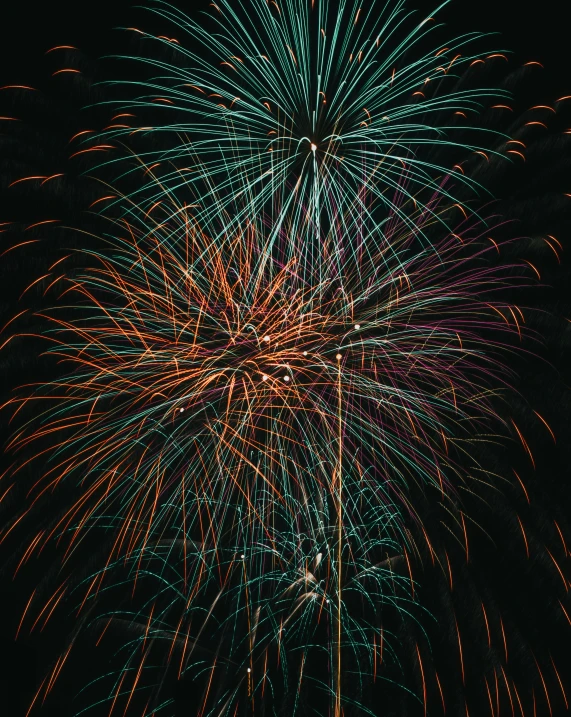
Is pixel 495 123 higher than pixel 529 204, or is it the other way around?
pixel 495 123

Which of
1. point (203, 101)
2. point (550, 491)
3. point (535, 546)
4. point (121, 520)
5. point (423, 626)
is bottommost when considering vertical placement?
point (423, 626)

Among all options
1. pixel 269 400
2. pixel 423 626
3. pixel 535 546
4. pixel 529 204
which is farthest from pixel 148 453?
pixel 529 204

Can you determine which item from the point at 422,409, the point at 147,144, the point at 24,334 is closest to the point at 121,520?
the point at 24,334

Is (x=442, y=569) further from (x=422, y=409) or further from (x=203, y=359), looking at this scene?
(x=203, y=359)

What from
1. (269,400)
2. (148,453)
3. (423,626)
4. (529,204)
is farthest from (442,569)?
(529,204)

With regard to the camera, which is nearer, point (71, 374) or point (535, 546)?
point (535, 546)

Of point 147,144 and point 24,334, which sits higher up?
point 147,144

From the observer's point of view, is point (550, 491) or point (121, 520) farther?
point (121, 520)

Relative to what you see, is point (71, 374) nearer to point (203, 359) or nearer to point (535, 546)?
point (203, 359)

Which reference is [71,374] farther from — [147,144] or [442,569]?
[442,569]
